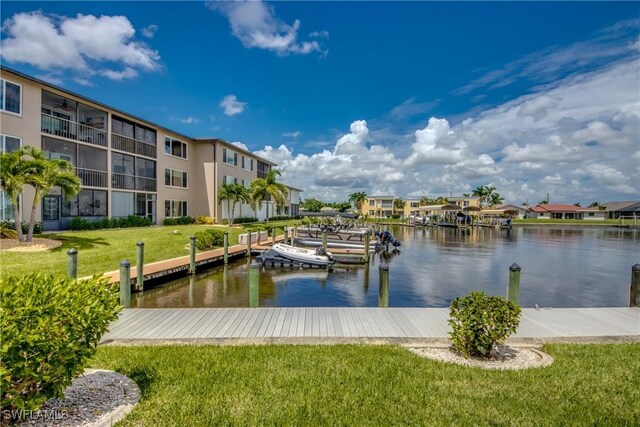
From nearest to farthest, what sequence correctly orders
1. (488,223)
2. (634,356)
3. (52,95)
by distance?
1. (634,356)
2. (52,95)
3. (488,223)

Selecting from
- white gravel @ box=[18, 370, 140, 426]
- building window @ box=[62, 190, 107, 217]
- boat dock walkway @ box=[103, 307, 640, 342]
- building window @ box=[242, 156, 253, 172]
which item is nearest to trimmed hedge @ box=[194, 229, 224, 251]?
building window @ box=[62, 190, 107, 217]

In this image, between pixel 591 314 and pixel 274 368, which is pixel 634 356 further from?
pixel 274 368

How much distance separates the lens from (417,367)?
212 inches

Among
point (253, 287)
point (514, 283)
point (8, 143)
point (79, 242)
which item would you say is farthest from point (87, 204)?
point (514, 283)

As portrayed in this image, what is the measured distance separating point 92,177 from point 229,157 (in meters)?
16.2

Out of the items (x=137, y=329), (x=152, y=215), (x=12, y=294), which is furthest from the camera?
(x=152, y=215)

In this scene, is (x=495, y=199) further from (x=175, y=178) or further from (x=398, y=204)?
(x=175, y=178)

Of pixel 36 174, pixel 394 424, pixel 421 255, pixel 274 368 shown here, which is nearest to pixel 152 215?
pixel 36 174

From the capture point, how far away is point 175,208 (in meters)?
34.6

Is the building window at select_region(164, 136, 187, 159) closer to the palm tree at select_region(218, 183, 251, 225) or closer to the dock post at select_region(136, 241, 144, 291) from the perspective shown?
the palm tree at select_region(218, 183, 251, 225)

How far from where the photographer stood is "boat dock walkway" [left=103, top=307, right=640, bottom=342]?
23.2ft

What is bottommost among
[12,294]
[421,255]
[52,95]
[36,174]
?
[421,255]

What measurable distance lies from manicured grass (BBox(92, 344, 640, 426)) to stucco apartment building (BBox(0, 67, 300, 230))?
20948mm

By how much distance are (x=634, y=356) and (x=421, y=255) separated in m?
22.1
